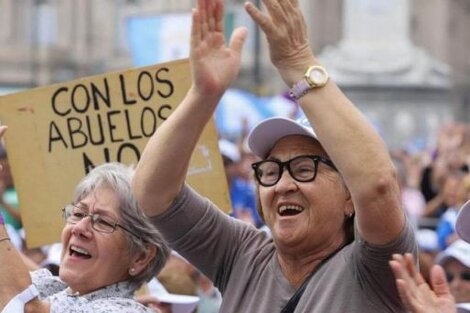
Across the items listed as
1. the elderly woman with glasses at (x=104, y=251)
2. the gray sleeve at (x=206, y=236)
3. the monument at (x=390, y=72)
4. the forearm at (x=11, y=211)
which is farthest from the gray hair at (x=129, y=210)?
the monument at (x=390, y=72)

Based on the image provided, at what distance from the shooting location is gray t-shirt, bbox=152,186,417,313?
3254mm

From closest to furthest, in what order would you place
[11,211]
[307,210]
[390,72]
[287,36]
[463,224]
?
[287,36]
[307,210]
[463,224]
[11,211]
[390,72]

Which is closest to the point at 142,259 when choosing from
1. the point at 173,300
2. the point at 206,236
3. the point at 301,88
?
the point at 206,236

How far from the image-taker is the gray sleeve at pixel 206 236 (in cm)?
366

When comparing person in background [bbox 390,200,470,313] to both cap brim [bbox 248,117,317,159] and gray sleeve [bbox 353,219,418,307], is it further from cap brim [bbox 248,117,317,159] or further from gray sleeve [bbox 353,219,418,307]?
cap brim [bbox 248,117,317,159]

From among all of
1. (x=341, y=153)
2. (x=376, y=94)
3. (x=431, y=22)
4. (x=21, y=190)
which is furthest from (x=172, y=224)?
(x=431, y=22)

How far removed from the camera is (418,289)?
302cm

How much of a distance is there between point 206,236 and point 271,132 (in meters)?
0.35

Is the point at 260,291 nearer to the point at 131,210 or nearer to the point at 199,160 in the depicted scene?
the point at 131,210

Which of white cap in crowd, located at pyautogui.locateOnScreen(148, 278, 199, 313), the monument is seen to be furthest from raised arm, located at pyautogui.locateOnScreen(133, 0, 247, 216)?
the monument

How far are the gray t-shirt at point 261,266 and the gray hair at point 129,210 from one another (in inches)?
5.0

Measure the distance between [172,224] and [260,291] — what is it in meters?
0.31

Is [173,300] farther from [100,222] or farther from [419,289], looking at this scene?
[419,289]

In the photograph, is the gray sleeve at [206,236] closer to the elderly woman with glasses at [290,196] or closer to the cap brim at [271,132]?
the elderly woman with glasses at [290,196]
